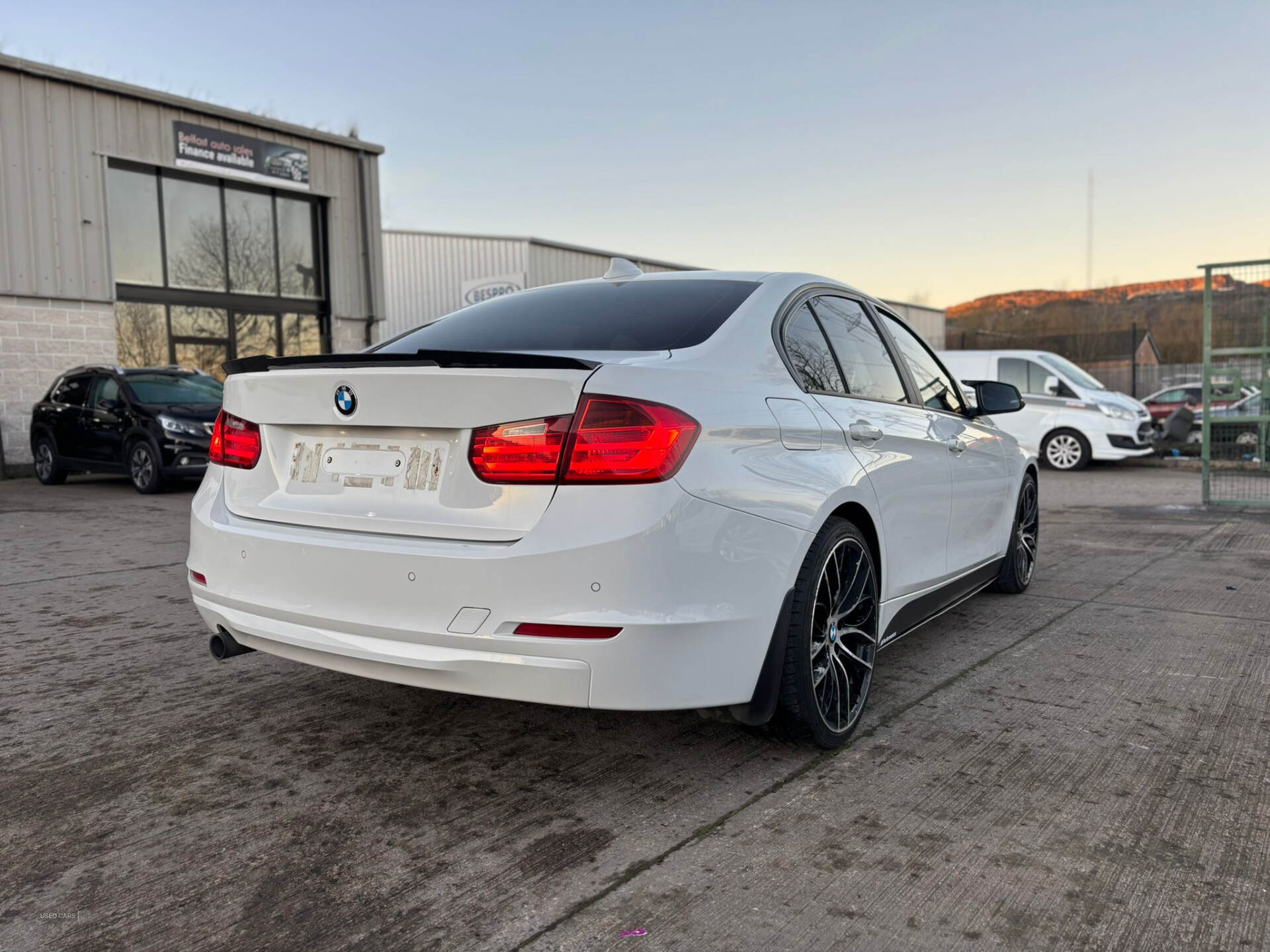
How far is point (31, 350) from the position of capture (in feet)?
52.5

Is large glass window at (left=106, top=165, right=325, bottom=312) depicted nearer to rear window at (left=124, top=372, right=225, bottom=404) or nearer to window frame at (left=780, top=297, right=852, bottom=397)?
rear window at (left=124, top=372, right=225, bottom=404)

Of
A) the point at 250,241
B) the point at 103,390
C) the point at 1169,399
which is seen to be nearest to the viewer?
the point at 103,390

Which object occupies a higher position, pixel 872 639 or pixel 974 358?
pixel 974 358

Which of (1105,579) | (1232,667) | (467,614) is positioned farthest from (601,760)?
(1105,579)

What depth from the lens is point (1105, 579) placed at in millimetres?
6129

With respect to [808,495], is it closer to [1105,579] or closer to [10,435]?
[1105,579]

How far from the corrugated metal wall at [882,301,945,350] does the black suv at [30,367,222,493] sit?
33828 millimetres

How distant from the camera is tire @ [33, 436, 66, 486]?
44.3 feet

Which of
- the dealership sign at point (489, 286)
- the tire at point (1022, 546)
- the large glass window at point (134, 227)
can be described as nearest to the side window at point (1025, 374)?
the tire at point (1022, 546)

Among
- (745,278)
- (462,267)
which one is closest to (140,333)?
(462,267)

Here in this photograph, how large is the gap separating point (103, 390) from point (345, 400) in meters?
11.4

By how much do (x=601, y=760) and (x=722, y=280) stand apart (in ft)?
5.57

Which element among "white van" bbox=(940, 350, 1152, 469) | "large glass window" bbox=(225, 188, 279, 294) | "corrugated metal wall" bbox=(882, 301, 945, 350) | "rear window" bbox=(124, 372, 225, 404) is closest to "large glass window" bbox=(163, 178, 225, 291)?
"large glass window" bbox=(225, 188, 279, 294)

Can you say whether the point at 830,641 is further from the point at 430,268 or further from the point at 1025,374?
the point at 430,268
